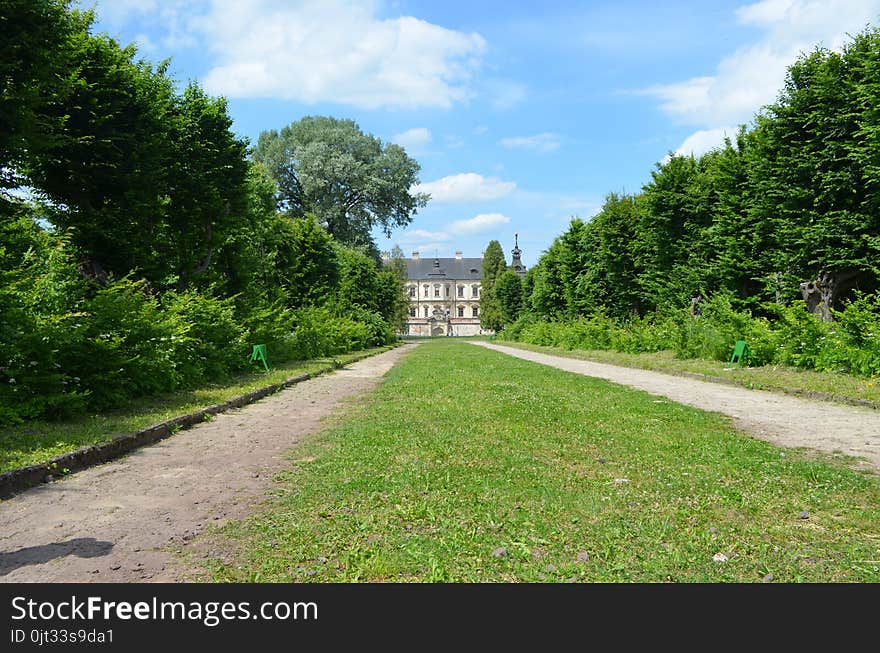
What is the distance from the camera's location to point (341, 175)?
182 feet

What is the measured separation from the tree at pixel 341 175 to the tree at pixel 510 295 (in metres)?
21.7

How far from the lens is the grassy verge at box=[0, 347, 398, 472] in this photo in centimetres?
699

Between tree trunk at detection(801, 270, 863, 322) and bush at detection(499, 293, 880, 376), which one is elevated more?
tree trunk at detection(801, 270, 863, 322)

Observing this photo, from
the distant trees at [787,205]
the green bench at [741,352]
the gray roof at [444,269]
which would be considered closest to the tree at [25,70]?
the distant trees at [787,205]

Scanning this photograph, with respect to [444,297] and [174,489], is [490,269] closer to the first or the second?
[444,297]

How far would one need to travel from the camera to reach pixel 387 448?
754 centimetres

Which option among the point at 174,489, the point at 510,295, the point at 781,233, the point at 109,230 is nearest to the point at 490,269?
the point at 510,295

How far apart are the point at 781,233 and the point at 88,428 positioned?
19240 millimetres

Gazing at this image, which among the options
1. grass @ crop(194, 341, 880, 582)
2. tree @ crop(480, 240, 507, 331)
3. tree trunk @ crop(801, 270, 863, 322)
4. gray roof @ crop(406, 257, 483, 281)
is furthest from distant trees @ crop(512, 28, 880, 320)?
gray roof @ crop(406, 257, 483, 281)

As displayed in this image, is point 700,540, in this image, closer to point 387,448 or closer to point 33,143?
point 387,448

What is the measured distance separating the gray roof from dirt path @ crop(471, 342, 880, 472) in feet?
439

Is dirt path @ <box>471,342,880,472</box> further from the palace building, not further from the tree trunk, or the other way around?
the palace building

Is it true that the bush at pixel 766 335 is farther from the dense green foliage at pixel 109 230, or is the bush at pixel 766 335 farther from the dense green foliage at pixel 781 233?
the dense green foliage at pixel 109 230

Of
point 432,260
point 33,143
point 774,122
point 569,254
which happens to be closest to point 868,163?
point 774,122
